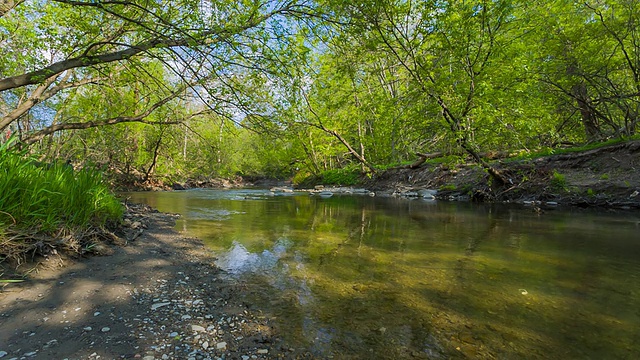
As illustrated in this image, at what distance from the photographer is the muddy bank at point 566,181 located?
1016 centimetres

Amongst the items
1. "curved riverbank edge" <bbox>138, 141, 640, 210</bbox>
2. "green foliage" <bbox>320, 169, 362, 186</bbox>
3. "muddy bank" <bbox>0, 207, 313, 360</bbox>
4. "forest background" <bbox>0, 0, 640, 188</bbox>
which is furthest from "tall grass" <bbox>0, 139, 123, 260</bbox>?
"green foliage" <bbox>320, 169, 362, 186</bbox>

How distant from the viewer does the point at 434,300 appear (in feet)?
10.3

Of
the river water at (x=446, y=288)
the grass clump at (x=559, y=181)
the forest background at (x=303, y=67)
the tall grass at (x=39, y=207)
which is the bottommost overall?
the river water at (x=446, y=288)

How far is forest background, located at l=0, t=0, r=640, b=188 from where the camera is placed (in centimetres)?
550

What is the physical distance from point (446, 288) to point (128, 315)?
3195 mm

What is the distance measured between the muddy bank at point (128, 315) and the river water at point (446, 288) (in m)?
0.31

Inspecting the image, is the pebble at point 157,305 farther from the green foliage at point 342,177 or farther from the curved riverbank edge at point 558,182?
the green foliage at point 342,177

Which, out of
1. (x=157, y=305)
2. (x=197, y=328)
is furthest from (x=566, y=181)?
(x=157, y=305)

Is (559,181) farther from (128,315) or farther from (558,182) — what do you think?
(128,315)

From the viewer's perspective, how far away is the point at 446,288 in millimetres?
3459

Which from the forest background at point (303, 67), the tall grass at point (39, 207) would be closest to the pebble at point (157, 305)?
the tall grass at point (39, 207)

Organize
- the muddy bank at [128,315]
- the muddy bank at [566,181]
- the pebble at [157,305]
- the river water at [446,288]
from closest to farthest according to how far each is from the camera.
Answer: the muddy bank at [128,315] → the river water at [446,288] → the pebble at [157,305] → the muddy bank at [566,181]

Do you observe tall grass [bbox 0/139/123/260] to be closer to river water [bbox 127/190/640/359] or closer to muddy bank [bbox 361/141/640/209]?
river water [bbox 127/190/640/359]

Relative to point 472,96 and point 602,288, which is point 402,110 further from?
point 602,288
